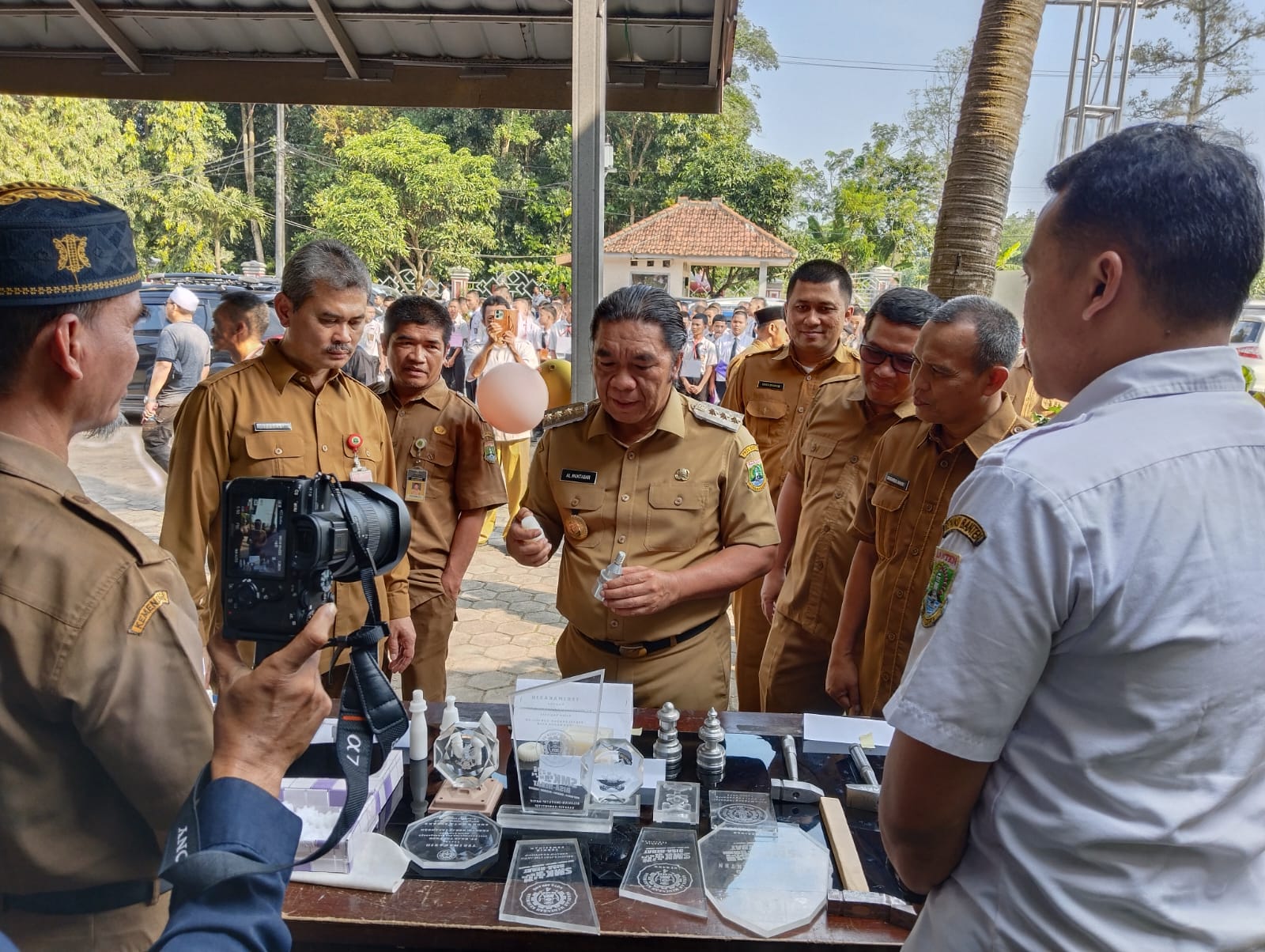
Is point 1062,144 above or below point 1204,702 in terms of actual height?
above

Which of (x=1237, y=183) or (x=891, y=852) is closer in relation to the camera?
(x=1237, y=183)

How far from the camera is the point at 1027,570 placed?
91cm

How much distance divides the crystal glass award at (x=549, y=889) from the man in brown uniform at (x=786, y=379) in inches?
77.2

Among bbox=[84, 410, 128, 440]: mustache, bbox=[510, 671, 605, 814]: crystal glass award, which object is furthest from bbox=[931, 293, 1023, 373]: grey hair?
bbox=[84, 410, 128, 440]: mustache

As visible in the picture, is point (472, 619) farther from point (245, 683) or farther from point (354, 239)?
point (354, 239)

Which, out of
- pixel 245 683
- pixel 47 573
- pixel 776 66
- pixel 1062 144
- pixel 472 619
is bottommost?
pixel 472 619

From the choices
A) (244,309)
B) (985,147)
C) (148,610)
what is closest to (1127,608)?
(148,610)

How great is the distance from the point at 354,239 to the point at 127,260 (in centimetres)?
2426

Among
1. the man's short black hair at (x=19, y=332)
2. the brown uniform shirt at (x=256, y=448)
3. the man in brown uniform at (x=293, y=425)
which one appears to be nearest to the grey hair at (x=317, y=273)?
the man in brown uniform at (x=293, y=425)

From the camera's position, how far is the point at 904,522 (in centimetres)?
238

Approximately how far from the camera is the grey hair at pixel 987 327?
7.19ft

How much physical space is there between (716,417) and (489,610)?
143 inches

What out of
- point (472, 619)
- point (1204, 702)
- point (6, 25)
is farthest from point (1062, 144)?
point (1204, 702)

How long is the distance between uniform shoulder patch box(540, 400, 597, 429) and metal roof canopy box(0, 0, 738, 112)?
6.72 feet
